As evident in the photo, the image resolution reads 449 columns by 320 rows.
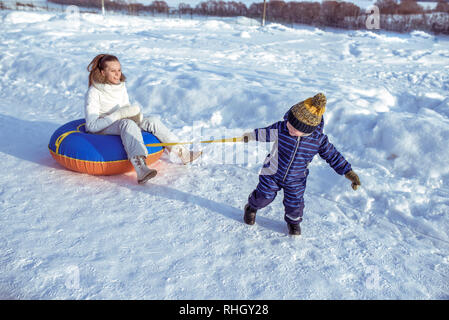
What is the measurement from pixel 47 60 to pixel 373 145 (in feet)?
21.7

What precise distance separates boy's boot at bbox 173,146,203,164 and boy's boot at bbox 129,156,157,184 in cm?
49

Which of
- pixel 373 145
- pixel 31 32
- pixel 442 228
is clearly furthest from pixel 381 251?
pixel 31 32

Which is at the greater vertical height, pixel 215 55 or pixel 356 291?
pixel 215 55

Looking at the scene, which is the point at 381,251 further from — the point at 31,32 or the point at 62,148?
the point at 31,32

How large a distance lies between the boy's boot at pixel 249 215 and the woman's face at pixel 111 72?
5.92ft

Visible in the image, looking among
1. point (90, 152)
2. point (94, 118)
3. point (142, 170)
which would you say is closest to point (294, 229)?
point (142, 170)

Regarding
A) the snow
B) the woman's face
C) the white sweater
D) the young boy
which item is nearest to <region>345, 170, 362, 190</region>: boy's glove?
the young boy

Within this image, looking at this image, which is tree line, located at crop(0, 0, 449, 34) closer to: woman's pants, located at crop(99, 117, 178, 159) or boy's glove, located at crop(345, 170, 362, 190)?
boy's glove, located at crop(345, 170, 362, 190)

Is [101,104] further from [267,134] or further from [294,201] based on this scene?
[294,201]

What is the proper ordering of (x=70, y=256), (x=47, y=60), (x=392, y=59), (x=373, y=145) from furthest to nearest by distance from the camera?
1. (x=392, y=59)
2. (x=47, y=60)
3. (x=373, y=145)
4. (x=70, y=256)

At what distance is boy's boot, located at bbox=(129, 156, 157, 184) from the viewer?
297 centimetres

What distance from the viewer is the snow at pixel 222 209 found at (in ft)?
6.66

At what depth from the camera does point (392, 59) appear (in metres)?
8.88

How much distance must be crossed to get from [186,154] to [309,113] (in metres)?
1.69
